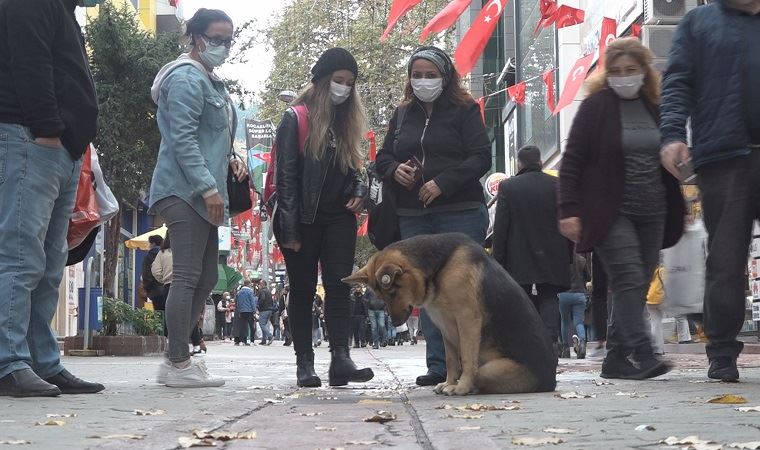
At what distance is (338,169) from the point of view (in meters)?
7.44

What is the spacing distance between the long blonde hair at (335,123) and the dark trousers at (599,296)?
6.17ft

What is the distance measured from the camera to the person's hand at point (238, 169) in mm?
7332

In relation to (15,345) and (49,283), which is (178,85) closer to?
(49,283)

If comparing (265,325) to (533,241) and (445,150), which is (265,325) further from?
(445,150)

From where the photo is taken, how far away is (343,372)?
7242 millimetres

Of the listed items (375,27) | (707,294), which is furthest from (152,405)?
(375,27)

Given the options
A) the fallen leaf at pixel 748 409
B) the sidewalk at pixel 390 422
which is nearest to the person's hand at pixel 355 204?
the sidewalk at pixel 390 422

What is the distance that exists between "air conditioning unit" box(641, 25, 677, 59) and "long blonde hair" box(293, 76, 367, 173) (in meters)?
11.6

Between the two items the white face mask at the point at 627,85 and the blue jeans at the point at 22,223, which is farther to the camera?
the white face mask at the point at 627,85

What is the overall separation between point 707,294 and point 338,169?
2358 millimetres

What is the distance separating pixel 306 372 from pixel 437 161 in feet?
4.91

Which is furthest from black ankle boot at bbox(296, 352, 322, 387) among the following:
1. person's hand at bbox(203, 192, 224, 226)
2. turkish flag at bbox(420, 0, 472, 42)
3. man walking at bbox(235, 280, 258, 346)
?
man walking at bbox(235, 280, 258, 346)

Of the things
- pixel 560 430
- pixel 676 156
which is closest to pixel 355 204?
pixel 676 156

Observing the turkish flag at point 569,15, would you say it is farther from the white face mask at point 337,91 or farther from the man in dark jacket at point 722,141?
the man in dark jacket at point 722,141
